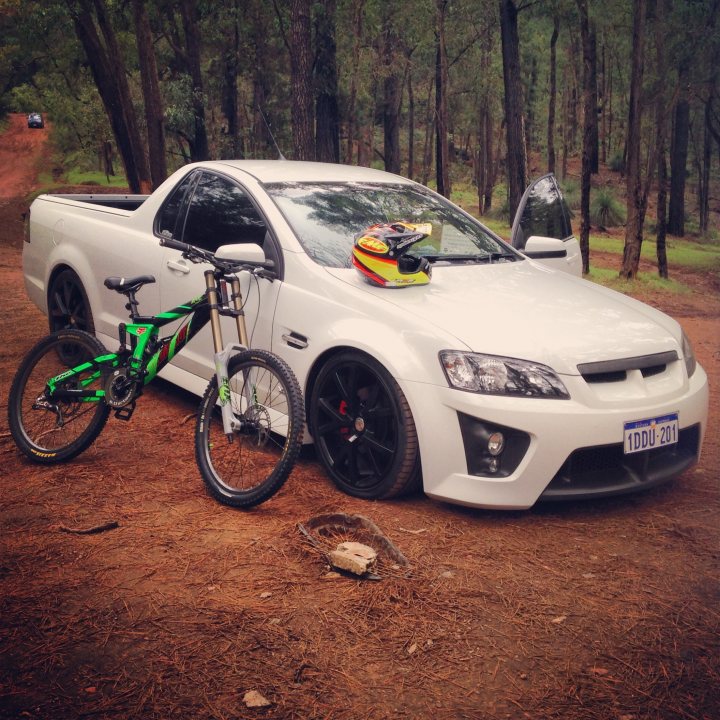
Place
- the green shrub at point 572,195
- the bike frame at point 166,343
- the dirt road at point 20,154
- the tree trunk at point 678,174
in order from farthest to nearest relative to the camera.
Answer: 1. the dirt road at point 20,154
2. the green shrub at point 572,195
3. the tree trunk at point 678,174
4. the bike frame at point 166,343

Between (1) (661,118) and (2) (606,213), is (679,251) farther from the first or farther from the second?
(1) (661,118)

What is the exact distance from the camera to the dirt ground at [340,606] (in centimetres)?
298

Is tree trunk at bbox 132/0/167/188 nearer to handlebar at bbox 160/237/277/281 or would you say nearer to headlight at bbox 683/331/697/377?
handlebar at bbox 160/237/277/281

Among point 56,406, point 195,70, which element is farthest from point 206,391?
point 195,70

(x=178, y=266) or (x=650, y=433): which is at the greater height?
(x=178, y=266)

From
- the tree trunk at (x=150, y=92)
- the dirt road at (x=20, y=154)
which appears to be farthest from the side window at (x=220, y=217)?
the dirt road at (x=20, y=154)

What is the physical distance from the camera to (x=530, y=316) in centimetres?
474

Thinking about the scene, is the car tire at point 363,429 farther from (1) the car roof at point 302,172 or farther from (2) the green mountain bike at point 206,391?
(1) the car roof at point 302,172

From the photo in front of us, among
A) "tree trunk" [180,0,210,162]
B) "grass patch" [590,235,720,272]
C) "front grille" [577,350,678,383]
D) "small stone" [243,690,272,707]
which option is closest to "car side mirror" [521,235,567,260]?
"front grille" [577,350,678,383]

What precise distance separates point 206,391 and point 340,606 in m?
1.70

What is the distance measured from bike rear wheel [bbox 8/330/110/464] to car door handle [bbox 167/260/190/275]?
814mm

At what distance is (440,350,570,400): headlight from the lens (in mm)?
4324

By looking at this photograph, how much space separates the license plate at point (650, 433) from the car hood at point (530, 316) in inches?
14.0

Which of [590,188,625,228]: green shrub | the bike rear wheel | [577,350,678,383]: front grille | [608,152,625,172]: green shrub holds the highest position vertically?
[577,350,678,383]: front grille
